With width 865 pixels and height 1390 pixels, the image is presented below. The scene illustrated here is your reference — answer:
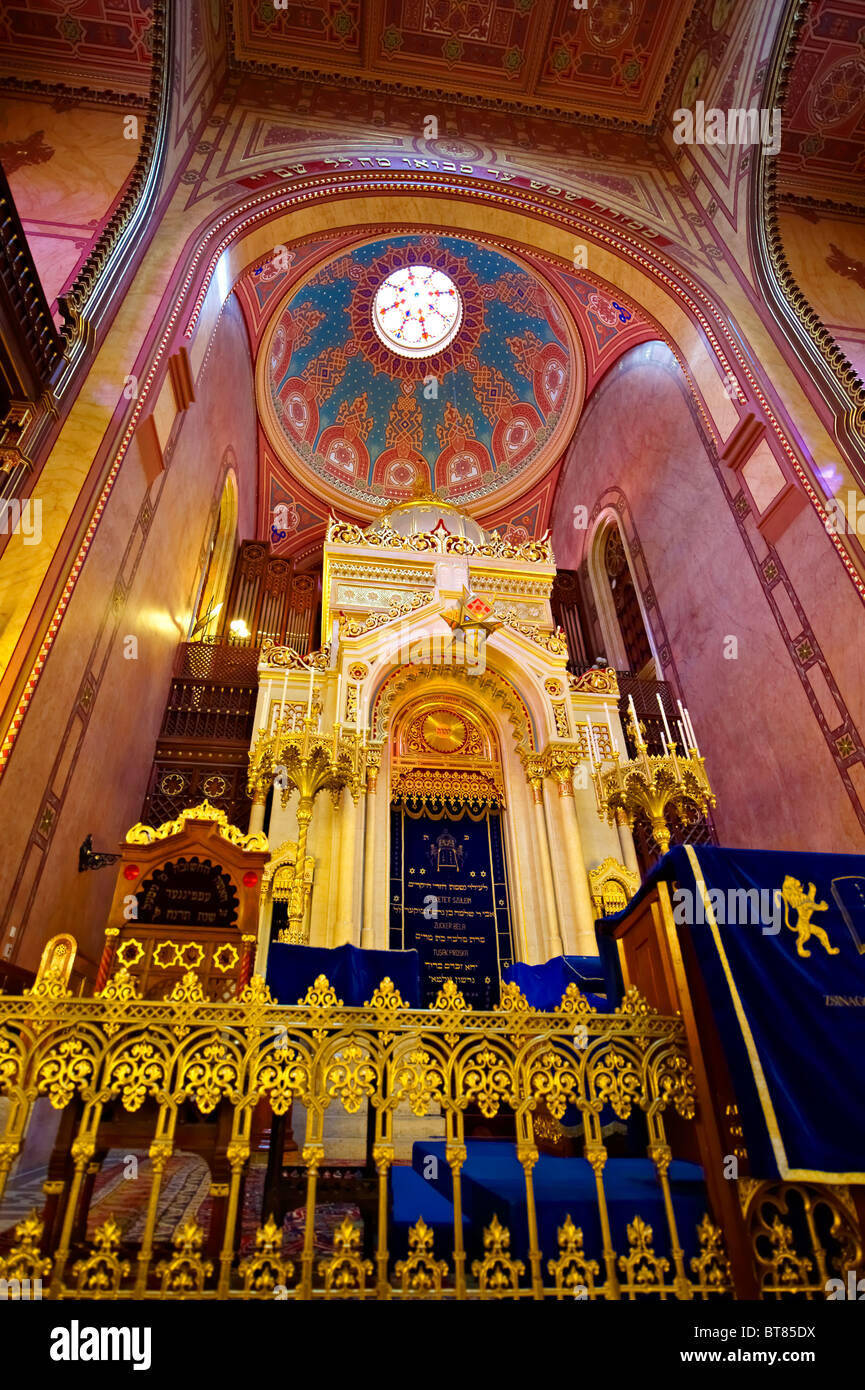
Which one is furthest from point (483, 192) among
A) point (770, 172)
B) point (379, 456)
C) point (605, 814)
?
point (605, 814)

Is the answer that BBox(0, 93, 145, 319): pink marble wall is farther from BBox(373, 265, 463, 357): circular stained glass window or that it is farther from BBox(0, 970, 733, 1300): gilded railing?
BBox(373, 265, 463, 357): circular stained glass window

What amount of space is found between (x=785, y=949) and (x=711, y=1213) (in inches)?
42.0

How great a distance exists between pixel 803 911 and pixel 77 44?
14.6m

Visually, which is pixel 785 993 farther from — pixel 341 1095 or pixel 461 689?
pixel 461 689

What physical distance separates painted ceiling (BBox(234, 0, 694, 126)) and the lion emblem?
51.5ft

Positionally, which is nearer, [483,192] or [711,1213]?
[711,1213]

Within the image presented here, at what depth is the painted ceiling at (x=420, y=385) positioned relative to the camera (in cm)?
1623

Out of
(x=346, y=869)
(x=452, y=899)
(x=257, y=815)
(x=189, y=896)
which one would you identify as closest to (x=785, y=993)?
(x=189, y=896)

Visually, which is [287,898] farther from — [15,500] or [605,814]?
[15,500]

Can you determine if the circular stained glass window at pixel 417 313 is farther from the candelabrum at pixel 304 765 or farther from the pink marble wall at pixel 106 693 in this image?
the candelabrum at pixel 304 765

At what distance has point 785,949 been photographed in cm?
288

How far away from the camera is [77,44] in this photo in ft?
32.3

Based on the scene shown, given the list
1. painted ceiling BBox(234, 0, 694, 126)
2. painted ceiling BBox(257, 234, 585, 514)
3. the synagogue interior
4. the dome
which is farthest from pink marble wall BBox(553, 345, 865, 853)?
painted ceiling BBox(234, 0, 694, 126)

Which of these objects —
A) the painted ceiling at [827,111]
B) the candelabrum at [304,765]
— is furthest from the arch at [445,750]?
the painted ceiling at [827,111]
